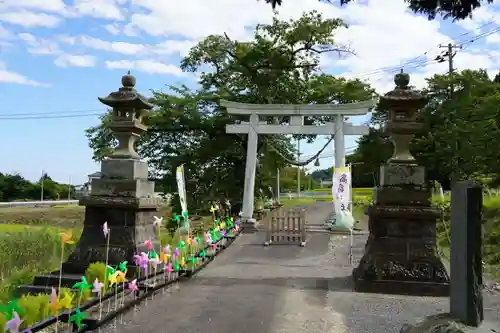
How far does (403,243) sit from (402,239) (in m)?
0.07

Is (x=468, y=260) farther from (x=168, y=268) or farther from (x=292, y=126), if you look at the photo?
(x=292, y=126)

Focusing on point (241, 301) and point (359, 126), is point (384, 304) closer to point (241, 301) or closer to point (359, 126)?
point (241, 301)

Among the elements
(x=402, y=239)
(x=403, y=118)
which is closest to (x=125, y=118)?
(x=403, y=118)

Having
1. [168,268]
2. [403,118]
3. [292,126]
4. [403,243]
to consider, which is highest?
[292,126]

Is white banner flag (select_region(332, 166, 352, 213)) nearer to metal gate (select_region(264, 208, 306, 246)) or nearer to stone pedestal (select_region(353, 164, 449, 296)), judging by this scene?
metal gate (select_region(264, 208, 306, 246))

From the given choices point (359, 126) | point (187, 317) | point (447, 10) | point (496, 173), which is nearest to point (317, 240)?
point (359, 126)

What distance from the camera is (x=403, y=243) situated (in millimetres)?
8117

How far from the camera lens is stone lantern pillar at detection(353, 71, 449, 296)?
7953 millimetres

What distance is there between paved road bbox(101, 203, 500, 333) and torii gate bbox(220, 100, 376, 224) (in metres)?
8.02

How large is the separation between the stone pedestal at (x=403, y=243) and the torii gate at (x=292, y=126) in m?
9.89

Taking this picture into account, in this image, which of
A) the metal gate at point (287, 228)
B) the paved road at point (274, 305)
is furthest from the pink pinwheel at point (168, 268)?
the metal gate at point (287, 228)

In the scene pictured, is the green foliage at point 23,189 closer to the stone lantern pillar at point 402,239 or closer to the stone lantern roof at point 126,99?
the stone lantern roof at point 126,99

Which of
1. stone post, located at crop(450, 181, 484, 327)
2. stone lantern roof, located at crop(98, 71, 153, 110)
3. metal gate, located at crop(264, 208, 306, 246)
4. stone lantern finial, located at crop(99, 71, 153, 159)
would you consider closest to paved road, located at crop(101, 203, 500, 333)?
stone post, located at crop(450, 181, 484, 327)

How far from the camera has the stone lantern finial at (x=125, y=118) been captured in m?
9.24
